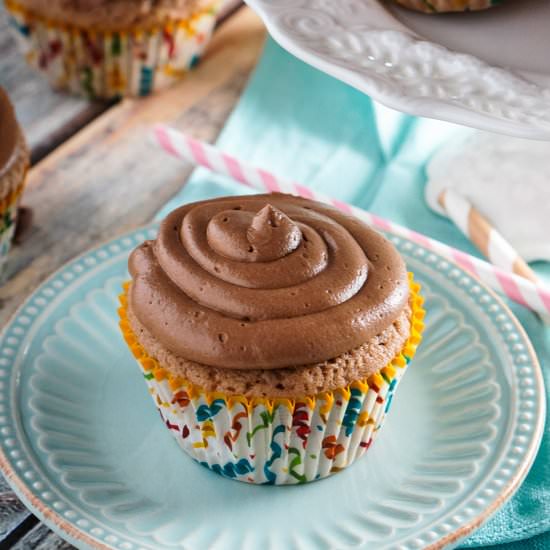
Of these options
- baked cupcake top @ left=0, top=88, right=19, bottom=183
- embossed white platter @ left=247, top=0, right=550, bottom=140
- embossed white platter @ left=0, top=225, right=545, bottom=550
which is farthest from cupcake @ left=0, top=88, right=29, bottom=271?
embossed white platter @ left=247, top=0, right=550, bottom=140

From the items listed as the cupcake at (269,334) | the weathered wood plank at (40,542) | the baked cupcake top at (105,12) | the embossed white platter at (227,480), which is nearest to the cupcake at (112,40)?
the baked cupcake top at (105,12)

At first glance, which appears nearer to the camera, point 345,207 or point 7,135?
point 7,135

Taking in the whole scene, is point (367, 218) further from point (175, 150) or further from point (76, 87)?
point (76, 87)

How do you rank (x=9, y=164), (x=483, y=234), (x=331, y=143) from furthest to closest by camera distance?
(x=331, y=143) < (x=483, y=234) < (x=9, y=164)

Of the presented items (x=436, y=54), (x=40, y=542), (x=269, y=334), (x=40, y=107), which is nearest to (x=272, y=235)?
(x=269, y=334)

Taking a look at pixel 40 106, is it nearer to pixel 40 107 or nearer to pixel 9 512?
pixel 40 107

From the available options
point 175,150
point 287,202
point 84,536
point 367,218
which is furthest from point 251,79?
point 84,536
